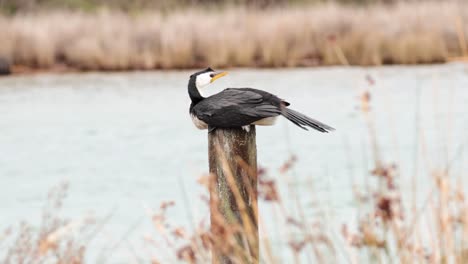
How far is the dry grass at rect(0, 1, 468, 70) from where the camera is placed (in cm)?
1881

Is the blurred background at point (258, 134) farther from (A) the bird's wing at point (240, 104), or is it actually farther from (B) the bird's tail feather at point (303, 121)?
(A) the bird's wing at point (240, 104)

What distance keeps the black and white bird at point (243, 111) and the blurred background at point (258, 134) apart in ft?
0.84

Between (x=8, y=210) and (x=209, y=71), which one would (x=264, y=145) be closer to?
(x=8, y=210)

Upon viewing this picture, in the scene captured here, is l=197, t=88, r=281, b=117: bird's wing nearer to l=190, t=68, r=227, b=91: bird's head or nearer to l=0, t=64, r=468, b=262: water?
l=190, t=68, r=227, b=91: bird's head

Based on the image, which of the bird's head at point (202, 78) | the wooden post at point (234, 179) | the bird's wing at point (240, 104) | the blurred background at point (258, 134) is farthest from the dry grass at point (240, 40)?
the wooden post at point (234, 179)

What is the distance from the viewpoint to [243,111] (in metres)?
3.50

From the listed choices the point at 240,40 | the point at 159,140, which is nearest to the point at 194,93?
the point at 159,140

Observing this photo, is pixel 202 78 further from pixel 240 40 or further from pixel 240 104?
pixel 240 40

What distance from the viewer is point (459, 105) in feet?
41.4

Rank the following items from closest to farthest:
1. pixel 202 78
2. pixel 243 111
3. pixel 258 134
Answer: pixel 243 111, pixel 202 78, pixel 258 134

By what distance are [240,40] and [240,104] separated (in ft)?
52.3

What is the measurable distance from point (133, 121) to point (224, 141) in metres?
9.48

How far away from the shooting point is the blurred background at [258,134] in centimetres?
330

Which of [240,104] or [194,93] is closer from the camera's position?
[240,104]
